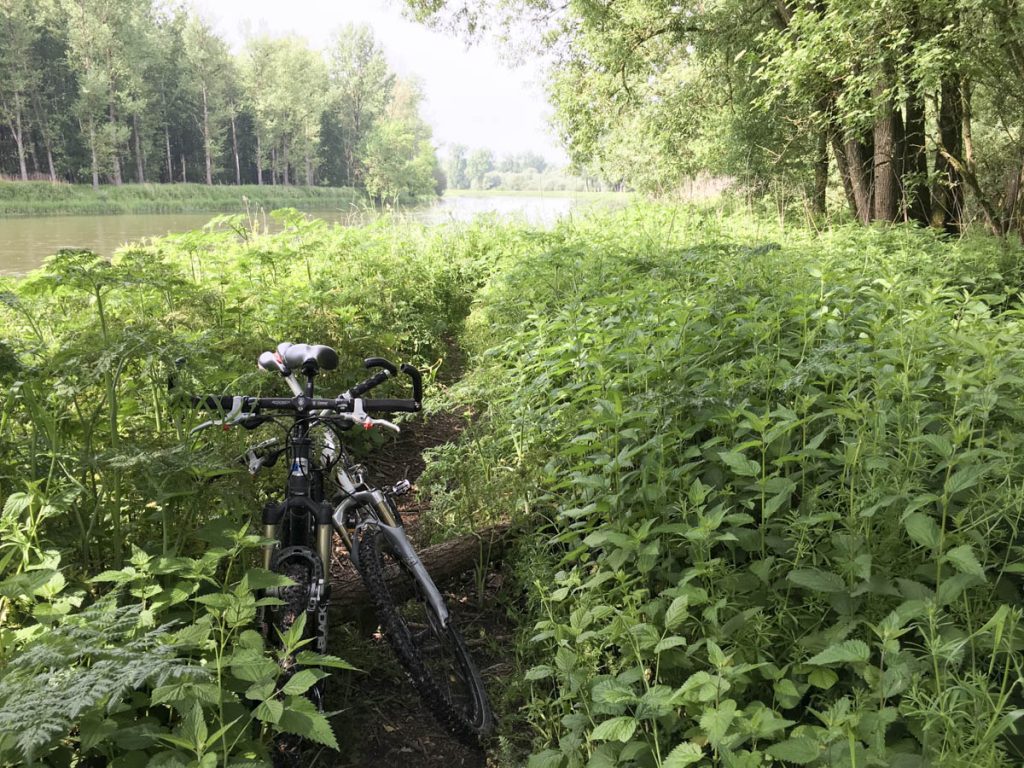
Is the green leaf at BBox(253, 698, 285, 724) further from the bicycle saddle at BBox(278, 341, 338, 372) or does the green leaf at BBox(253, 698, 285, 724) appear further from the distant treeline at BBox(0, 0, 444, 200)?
the distant treeline at BBox(0, 0, 444, 200)

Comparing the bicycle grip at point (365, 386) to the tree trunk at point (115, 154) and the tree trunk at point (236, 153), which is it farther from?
the tree trunk at point (236, 153)

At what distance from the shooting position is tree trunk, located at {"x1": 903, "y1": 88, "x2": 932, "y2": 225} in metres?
8.63

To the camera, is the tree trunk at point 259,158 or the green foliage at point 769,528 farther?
the tree trunk at point 259,158

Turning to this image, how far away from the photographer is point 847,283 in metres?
4.10

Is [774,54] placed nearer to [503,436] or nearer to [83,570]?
[503,436]

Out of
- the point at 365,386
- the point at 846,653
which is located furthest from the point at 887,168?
the point at 846,653

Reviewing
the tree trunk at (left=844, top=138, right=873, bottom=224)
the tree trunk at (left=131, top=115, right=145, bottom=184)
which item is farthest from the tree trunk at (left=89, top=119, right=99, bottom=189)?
the tree trunk at (left=844, top=138, right=873, bottom=224)

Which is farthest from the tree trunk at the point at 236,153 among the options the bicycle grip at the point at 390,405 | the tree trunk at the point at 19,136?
the bicycle grip at the point at 390,405

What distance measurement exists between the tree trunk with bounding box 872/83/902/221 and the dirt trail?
8.15 metres

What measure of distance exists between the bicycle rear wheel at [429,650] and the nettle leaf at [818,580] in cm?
127

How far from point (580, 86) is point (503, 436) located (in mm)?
11640

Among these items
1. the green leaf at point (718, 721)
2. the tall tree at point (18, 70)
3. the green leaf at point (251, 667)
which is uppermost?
the tall tree at point (18, 70)

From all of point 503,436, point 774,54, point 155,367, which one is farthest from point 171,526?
point 774,54

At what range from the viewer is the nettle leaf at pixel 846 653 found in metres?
1.57
